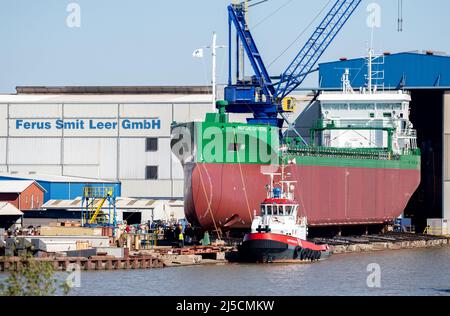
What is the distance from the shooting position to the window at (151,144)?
87375mm

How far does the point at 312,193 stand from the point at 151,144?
22.8 meters

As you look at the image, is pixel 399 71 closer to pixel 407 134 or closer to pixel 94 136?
pixel 407 134

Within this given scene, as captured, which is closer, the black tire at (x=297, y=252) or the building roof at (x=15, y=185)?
the black tire at (x=297, y=252)

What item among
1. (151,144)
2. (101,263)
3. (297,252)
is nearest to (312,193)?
(297,252)

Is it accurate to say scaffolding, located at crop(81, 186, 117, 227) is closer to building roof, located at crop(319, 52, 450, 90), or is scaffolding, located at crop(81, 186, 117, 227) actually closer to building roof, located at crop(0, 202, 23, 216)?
building roof, located at crop(0, 202, 23, 216)

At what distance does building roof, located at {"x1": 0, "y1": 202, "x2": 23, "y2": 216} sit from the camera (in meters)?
72.0

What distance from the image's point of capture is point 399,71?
8488cm

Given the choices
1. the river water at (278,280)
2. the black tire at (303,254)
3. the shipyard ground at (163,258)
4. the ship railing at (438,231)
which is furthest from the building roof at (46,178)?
the black tire at (303,254)

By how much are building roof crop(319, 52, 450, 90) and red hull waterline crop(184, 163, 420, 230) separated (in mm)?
6336

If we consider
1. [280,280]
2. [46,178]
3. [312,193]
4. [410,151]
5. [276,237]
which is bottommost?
[280,280]

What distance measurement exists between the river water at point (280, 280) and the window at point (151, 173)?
31858 mm

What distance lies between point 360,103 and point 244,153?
72.5ft

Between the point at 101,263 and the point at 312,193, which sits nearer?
the point at 101,263

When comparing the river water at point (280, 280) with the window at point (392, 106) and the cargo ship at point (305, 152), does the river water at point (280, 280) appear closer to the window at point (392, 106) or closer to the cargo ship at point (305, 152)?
the cargo ship at point (305, 152)
